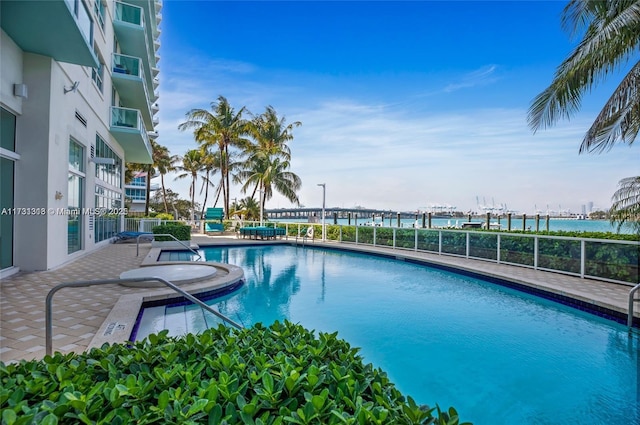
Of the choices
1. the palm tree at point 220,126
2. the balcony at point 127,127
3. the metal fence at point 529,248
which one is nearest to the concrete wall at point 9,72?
the balcony at point 127,127

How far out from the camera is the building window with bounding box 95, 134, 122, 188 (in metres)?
12.5

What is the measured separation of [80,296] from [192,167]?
3079 centimetres

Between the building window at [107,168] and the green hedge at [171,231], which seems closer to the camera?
the building window at [107,168]

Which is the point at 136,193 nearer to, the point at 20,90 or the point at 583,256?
the point at 20,90

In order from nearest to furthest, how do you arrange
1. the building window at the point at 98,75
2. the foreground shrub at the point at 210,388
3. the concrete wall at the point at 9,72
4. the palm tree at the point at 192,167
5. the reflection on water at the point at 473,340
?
the foreground shrub at the point at 210,388 < the reflection on water at the point at 473,340 < the concrete wall at the point at 9,72 < the building window at the point at 98,75 < the palm tree at the point at 192,167

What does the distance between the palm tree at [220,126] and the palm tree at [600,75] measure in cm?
1987

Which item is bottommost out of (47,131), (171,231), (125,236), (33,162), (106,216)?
(125,236)

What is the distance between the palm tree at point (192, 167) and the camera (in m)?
33.2

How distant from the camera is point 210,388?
1.47 meters

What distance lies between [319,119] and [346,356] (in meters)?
21.3

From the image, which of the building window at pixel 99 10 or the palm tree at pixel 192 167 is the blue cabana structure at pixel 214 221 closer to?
the palm tree at pixel 192 167

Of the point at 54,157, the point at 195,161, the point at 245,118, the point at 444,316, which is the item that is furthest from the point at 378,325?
the point at 195,161

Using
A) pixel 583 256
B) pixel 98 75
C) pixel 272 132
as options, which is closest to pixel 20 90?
pixel 98 75

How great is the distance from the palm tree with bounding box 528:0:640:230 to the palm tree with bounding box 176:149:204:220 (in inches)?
1159
